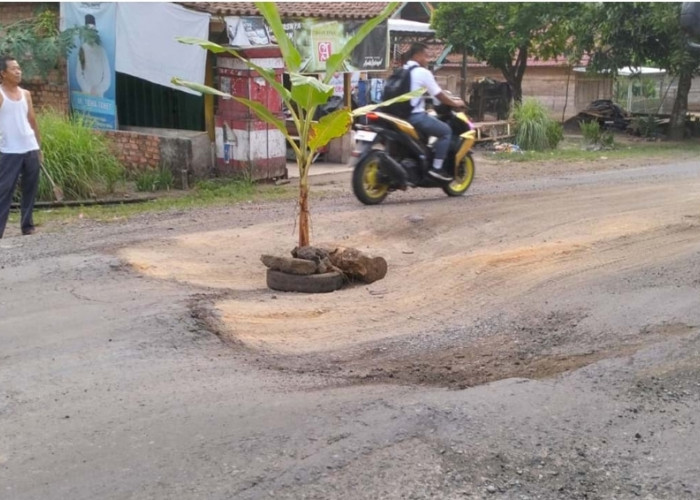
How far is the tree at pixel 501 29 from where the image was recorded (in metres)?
22.4

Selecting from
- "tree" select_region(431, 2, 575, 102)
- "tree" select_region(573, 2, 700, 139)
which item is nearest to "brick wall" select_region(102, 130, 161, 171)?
"tree" select_region(573, 2, 700, 139)

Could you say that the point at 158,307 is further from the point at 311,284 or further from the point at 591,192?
the point at 591,192

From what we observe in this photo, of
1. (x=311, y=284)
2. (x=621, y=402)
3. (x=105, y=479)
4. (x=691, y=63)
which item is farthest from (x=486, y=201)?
(x=691, y=63)

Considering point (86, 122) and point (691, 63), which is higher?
point (691, 63)

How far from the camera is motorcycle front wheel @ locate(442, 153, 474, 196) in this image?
10.9 metres

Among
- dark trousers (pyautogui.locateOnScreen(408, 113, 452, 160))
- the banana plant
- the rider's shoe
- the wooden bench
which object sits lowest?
the rider's shoe

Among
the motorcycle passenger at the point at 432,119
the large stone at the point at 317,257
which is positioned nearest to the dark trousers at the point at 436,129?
the motorcycle passenger at the point at 432,119

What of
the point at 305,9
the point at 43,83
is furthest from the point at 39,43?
the point at 305,9

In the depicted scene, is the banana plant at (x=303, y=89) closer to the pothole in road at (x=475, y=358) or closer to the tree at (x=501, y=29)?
the pothole in road at (x=475, y=358)

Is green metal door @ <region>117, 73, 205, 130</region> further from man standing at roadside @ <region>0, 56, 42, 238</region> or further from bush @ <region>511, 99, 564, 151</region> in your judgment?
bush @ <region>511, 99, 564, 151</region>

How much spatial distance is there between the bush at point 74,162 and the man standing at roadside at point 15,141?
2.44 meters

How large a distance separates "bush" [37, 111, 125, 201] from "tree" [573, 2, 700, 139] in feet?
42.6

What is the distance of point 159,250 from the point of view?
25.2 ft

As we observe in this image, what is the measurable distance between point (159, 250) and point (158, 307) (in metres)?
1.86
